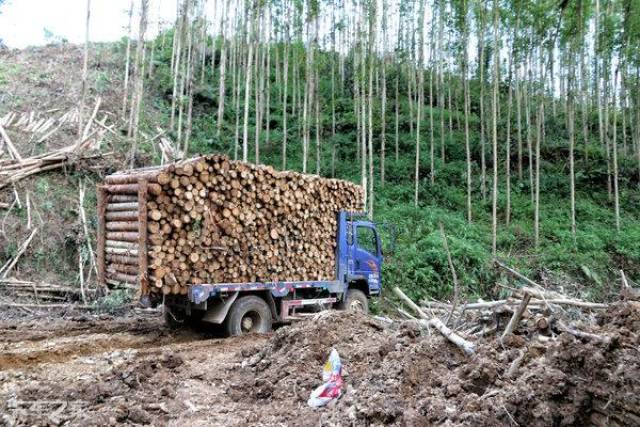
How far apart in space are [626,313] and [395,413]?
1944 millimetres

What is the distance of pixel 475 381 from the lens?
12.7ft

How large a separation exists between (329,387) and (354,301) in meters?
6.17

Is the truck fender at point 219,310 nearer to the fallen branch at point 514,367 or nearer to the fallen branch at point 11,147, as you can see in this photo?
the fallen branch at point 514,367

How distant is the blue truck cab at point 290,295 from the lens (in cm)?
819

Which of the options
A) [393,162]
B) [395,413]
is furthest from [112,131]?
[395,413]

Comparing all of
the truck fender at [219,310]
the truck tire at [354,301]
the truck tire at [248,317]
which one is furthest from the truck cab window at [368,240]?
the truck fender at [219,310]

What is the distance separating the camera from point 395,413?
3.82 meters

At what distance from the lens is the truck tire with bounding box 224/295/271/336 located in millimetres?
8344

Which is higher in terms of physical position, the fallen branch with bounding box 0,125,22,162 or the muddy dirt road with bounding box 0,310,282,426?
the fallen branch with bounding box 0,125,22,162

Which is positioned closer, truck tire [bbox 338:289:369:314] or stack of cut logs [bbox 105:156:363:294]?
stack of cut logs [bbox 105:156:363:294]

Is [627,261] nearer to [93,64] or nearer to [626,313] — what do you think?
[626,313]

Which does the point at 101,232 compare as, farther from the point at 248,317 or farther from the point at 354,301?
the point at 354,301

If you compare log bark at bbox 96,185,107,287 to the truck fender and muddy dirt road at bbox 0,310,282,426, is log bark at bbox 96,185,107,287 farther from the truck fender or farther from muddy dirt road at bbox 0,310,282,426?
the truck fender

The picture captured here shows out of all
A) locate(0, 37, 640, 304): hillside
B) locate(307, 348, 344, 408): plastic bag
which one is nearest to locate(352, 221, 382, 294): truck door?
locate(0, 37, 640, 304): hillside
